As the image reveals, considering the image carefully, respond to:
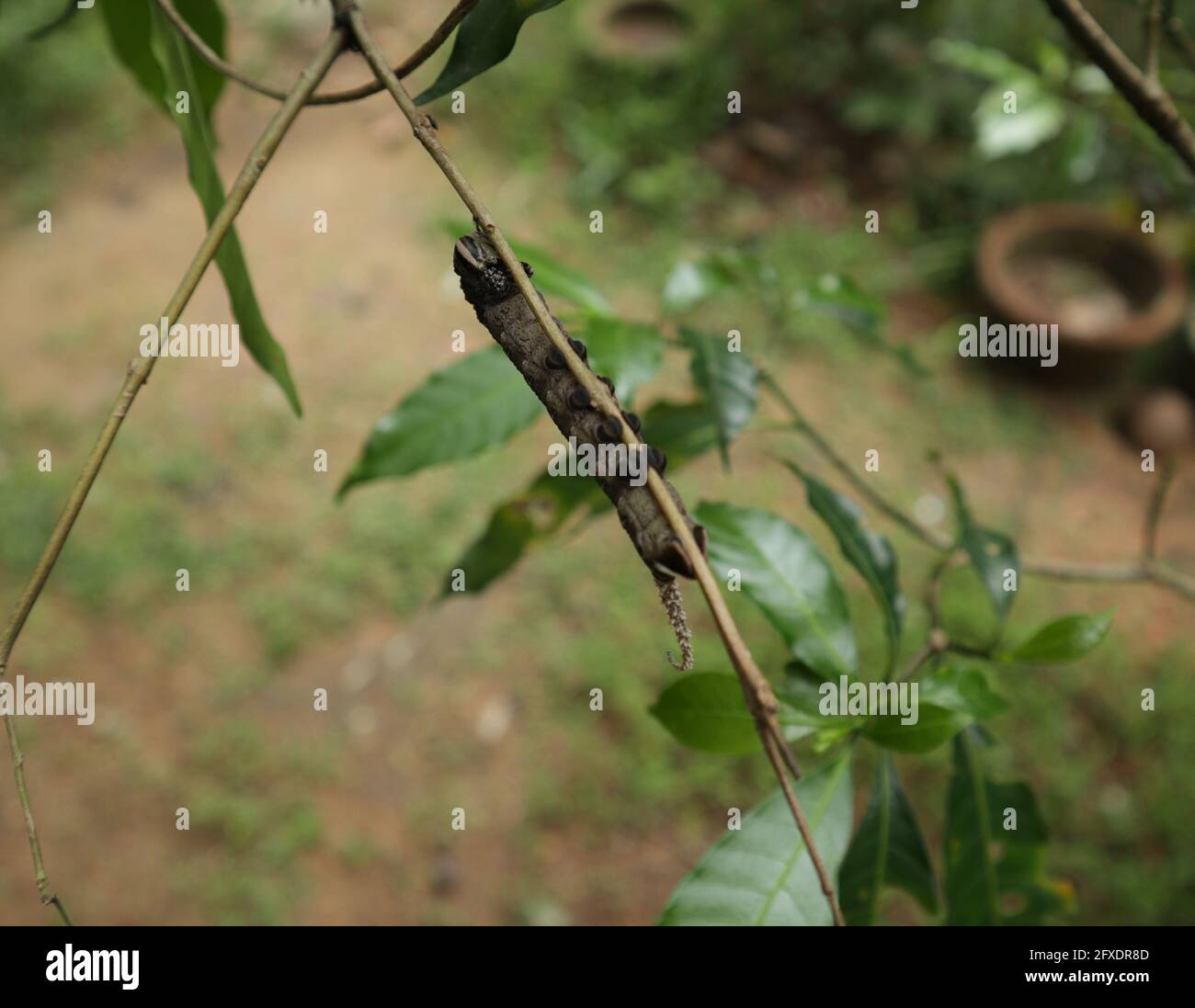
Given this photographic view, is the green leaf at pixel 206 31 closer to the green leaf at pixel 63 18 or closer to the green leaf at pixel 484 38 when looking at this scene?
the green leaf at pixel 63 18

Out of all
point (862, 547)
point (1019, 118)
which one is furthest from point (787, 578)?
point (1019, 118)

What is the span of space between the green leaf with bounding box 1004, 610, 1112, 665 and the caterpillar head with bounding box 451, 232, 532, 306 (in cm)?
67

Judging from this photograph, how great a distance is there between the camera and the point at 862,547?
44.4 inches

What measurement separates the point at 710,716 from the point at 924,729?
0.17 m

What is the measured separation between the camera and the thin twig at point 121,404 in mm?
510

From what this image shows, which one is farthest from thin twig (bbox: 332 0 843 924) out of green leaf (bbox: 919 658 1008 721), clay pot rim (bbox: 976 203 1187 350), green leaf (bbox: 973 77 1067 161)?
clay pot rim (bbox: 976 203 1187 350)

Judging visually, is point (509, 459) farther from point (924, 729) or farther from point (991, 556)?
point (924, 729)

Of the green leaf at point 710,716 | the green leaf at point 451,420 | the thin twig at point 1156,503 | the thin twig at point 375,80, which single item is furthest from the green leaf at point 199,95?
the thin twig at point 1156,503

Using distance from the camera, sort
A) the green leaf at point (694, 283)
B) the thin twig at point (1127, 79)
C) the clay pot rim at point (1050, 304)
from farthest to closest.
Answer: the clay pot rim at point (1050, 304), the green leaf at point (694, 283), the thin twig at point (1127, 79)

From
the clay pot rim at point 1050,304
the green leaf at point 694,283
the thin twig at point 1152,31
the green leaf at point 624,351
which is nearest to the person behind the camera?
the thin twig at point 1152,31

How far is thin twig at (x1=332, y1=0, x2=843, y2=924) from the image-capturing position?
1.51 ft

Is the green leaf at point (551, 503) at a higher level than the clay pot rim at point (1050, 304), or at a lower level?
lower

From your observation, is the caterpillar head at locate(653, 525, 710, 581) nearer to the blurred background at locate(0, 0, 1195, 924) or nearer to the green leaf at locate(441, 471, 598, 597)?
the green leaf at locate(441, 471, 598, 597)

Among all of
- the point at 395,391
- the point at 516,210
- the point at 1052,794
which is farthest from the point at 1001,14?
the point at 1052,794
